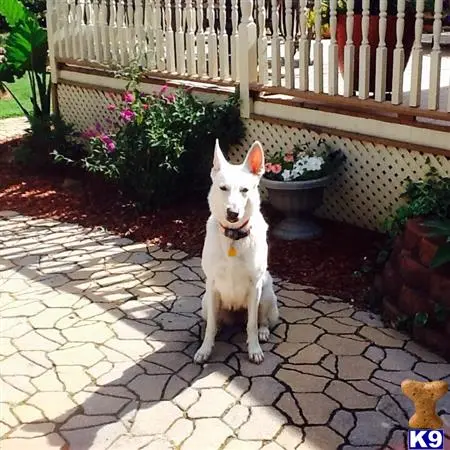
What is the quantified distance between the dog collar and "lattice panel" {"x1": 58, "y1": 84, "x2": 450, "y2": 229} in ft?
6.98

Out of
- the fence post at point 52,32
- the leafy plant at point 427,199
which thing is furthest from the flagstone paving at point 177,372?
the fence post at point 52,32

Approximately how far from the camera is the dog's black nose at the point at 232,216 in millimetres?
4016

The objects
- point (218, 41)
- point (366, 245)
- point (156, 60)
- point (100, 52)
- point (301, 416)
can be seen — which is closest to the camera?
point (301, 416)

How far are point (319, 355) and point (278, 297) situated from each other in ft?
2.97

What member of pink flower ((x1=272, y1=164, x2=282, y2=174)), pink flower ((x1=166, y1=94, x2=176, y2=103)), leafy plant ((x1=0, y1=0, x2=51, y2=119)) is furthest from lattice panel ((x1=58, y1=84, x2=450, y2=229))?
leafy plant ((x1=0, y1=0, x2=51, y2=119))

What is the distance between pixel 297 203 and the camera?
605 centimetres

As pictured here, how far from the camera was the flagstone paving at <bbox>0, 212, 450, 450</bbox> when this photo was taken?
3.67 m

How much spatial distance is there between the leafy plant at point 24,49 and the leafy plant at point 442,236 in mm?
5887

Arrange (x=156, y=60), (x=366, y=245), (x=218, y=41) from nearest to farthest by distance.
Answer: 1. (x=366, y=245)
2. (x=218, y=41)
3. (x=156, y=60)

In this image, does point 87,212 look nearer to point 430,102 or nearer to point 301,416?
point 430,102

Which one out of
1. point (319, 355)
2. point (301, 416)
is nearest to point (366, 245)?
point (319, 355)

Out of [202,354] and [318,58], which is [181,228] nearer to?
[318,58]

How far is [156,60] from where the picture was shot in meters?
7.87

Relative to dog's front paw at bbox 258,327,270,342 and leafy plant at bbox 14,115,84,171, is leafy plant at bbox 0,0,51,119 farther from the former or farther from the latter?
dog's front paw at bbox 258,327,270,342
